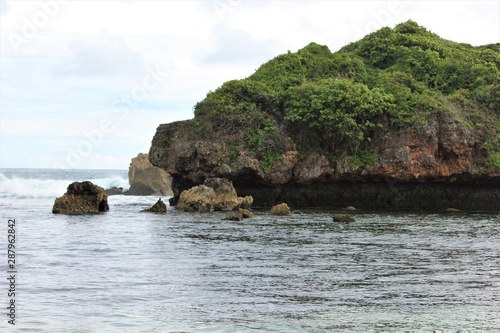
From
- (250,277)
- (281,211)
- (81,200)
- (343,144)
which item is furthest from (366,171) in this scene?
(250,277)

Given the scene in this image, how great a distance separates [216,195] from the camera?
42.1 m

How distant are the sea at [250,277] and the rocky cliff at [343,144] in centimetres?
1086

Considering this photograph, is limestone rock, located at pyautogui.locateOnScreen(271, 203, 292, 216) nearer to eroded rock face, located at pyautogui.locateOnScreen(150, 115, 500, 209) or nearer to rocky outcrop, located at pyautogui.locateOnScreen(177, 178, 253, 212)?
rocky outcrop, located at pyautogui.locateOnScreen(177, 178, 253, 212)

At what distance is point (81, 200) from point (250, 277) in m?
23.4

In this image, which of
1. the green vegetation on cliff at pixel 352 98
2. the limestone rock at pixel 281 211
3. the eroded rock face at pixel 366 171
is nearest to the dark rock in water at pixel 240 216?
the limestone rock at pixel 281 211

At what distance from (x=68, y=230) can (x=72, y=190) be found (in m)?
9.65

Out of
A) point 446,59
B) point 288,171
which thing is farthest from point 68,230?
point 446,59

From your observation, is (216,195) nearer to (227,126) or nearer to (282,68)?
(227,126)

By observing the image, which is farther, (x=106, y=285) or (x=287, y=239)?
(x=287, y=239)

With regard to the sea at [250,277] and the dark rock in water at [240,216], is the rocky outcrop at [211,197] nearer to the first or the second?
the dark rock in water at [240,216]

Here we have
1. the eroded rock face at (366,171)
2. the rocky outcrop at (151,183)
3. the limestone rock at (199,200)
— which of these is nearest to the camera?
Result: the limestone rock at (199,200)

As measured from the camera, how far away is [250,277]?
19797 millimetres

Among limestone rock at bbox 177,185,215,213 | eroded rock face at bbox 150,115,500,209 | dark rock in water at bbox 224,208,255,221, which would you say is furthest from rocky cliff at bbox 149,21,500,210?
dark rock in water at bbox 224,208,255,221

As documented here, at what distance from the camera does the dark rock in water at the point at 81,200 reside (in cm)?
4094
